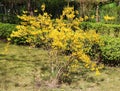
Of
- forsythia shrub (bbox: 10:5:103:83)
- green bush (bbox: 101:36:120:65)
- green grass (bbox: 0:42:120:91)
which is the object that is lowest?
green grass (bbox: 0:42:120:91)

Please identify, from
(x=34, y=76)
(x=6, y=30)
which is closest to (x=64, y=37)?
(x=34, y=76)

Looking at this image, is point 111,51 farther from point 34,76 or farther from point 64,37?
point 64,37

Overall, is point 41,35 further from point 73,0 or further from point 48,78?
point 73,0

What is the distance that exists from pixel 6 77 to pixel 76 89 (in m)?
2.52

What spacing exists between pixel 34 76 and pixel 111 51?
12.6 ft

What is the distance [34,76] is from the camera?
1220 centimetres

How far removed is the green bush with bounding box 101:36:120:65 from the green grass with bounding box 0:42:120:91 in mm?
419

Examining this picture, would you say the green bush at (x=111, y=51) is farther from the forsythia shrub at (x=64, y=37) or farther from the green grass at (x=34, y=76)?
the forsythia shrub at (x=64, y=37)

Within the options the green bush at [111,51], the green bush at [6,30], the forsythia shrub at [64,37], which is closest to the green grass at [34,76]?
the green bush at [111,51]

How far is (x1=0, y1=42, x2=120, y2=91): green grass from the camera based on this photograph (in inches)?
440

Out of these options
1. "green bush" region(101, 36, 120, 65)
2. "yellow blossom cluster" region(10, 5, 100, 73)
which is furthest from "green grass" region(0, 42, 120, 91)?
"yellow blossom cluster" region(10, 5, 100, 73)

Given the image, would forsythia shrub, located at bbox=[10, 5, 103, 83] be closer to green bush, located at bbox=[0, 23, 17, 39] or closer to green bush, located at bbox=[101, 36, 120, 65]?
green bush, located at bbox=[101, 36, 120, 65]

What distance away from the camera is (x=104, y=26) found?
1953 cm

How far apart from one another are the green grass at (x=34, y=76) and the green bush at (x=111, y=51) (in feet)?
1.37
